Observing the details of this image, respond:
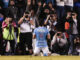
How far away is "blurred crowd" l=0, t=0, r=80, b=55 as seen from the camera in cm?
786

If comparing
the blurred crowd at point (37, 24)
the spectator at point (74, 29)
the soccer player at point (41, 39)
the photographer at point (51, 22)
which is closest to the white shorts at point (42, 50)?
the soccer player at point (41, 39)

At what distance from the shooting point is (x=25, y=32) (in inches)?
312

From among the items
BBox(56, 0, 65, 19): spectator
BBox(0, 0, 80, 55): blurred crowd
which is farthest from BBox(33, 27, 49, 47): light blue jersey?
BBox(56, 0, 65, 19): spectator

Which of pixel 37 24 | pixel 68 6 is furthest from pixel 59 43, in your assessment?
pixel 68 6

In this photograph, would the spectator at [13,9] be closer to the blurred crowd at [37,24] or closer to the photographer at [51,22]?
the blurred crowd at [37,24]

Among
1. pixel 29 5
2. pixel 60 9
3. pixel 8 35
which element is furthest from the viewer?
pixel 60 9

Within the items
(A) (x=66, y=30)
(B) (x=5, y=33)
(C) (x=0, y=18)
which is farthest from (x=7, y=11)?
(A) (x=66, y=30)

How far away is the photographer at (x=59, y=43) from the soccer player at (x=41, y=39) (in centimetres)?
28

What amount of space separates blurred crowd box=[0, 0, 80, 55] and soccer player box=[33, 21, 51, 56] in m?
0.13

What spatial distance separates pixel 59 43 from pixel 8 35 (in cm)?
210

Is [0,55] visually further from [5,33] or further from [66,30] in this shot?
[66,30]

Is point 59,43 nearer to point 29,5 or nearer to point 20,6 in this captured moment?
point 29,5

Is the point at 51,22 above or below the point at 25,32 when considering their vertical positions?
above

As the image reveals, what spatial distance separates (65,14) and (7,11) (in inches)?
92.8
